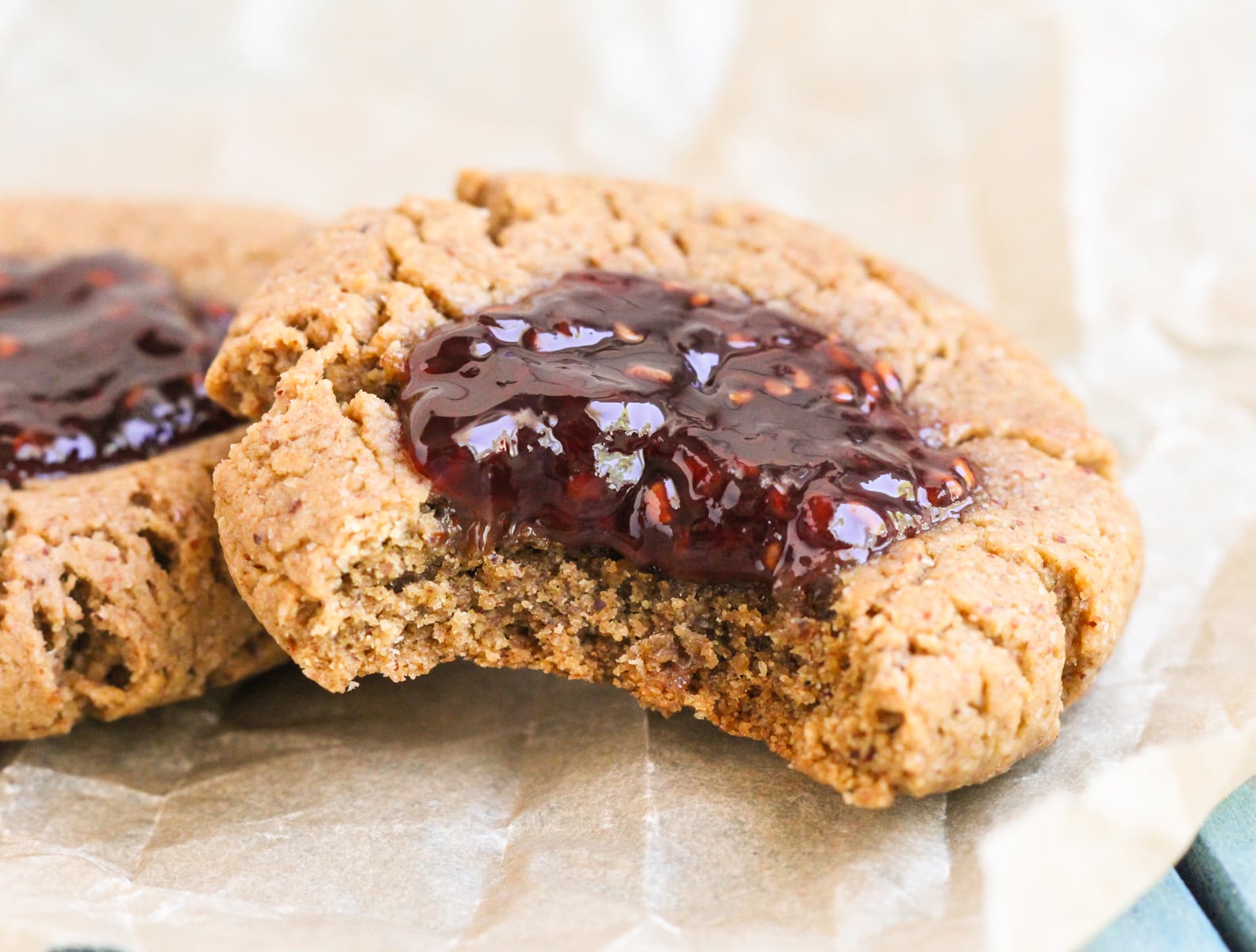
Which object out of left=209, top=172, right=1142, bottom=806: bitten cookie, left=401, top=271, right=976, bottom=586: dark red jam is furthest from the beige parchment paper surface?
left=401, top=271, right=976, bottom=586: dark red jam

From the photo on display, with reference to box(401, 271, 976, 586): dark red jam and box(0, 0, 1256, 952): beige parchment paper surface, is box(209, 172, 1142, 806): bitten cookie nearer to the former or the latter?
box(401, 271, 976, 586): dark red jam

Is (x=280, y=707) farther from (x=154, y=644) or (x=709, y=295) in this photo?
(x=709, y=295)

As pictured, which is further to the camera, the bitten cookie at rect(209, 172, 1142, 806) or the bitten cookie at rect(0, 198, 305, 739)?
the bitten cookie at rect(0, 198, 305, 739)

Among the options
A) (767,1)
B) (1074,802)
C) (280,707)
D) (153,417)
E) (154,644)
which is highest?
(767,1)

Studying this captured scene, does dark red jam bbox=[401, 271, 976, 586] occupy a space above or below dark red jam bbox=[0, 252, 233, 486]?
above

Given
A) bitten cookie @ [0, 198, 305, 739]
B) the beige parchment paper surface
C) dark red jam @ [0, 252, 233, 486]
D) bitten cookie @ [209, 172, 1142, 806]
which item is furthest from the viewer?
dark red jam @ [0, 252, 233, 486]

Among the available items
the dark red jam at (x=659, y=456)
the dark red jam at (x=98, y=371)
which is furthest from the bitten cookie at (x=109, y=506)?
Result: the dark red jam at (x=659, y=456)

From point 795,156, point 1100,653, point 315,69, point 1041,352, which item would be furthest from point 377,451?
point 315,69
